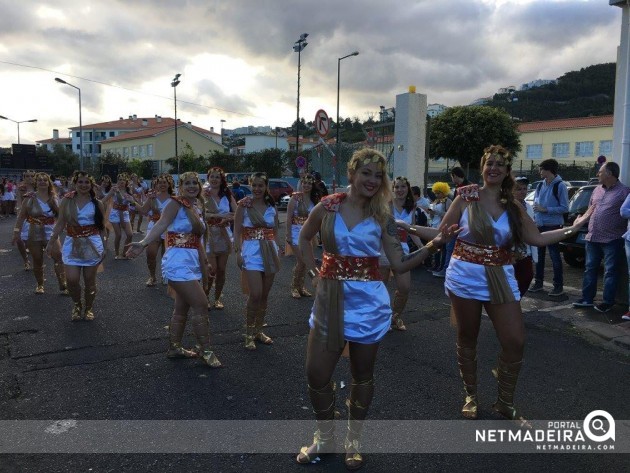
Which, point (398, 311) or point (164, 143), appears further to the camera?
point (164, 143)

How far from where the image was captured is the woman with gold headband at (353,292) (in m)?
3.20

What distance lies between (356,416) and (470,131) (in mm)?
39287

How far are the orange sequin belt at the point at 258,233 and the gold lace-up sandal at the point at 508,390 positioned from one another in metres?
2.96

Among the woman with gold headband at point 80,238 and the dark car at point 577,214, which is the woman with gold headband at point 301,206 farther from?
the dark car at point 577,214

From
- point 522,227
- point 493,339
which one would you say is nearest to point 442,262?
point 493,339

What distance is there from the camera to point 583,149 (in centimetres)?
5306

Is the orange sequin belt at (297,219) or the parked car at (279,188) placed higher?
the parked car at (279,188)

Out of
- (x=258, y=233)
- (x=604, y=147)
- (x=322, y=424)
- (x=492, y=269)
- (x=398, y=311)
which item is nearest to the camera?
(x=322, y=424)

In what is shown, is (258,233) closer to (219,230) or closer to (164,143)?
(219,230)

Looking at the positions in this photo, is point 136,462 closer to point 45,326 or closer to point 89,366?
point 89,366

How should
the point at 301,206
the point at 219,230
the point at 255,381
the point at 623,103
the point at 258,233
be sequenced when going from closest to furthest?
the point at 255,381 → the point at 258,233 → the point at 219,230 → the point at 623,103 → the point at 301,206

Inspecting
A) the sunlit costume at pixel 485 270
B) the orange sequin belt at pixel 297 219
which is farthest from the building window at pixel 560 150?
the sunlit costume at pixel 485 270

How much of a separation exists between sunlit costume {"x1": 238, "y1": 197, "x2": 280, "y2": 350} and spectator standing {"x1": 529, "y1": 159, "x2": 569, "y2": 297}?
15.6 ft

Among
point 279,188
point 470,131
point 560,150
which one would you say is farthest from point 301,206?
point 560,150
